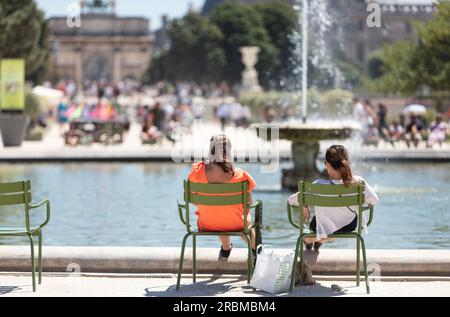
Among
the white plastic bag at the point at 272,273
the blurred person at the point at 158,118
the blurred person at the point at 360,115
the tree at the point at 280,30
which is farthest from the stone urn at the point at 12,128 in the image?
the tree at the point at 280,30

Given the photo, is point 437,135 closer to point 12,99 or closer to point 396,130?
point 396,130

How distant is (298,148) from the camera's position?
774 inches

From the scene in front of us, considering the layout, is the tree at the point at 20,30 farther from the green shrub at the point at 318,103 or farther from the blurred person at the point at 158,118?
the blurred person at the point at 158,118

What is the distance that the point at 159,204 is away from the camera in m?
17.2

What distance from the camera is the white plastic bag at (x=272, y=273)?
28.5 feet

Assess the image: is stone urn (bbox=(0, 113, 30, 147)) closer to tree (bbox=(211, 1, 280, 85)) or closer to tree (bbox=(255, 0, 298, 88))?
tree (bbox=(211, 1, 280, 85))

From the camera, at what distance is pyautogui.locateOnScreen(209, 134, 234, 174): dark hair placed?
30.6ft

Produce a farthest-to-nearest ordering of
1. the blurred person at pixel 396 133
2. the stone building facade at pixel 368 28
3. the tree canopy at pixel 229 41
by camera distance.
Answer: the stone building facade at pixel 368 28 → the tree canopy at pixel 229 41 → the blurred person at pixel 396 133

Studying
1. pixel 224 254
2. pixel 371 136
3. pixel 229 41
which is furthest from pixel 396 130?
pixel 229 41

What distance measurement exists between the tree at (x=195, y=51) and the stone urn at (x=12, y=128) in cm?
6963

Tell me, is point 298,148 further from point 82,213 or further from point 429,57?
point 429,57

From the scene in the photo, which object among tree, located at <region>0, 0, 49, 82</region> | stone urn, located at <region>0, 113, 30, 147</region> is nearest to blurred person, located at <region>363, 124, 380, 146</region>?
stone urn, located at <region>0, 113, 30, 147</region>

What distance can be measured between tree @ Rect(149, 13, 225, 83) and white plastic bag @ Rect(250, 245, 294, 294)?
302 ft
